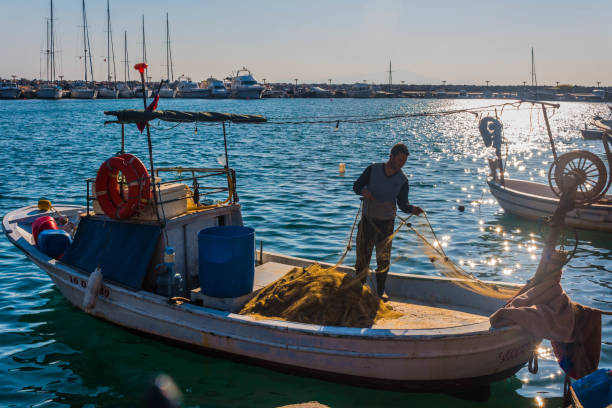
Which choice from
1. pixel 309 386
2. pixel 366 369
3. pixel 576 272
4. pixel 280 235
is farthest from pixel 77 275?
pixel 576 272

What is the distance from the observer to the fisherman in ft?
25.5

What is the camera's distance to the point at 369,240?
8125 millimetres

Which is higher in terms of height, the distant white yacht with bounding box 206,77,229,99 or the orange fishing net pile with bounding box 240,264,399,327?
the distant white yacht with bounding box 206,77,229,99

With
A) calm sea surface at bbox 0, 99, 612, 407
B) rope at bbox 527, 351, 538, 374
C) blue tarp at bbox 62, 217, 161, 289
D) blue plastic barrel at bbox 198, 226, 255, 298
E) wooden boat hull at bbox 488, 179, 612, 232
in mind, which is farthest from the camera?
wooden boat hull at bbox 488, 179, 612, 232

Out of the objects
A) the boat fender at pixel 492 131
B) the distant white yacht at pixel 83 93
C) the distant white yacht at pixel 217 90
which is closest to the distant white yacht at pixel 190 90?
the distant white yacht at pixel 217 90

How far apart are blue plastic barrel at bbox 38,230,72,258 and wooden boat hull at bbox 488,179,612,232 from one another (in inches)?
461

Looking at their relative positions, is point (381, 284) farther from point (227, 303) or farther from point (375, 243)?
point (227, 303)

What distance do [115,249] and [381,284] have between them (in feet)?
13.9

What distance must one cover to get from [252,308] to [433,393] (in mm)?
2666

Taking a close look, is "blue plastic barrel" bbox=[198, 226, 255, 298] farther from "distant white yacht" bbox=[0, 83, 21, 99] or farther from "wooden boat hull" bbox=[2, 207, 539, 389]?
"distant white yacht" bbox=[0, 83, 21, 99]

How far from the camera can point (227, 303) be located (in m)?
7.57

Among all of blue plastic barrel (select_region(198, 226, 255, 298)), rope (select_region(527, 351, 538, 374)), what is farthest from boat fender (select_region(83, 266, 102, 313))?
rope (select_region(527, 351, 538, 374))

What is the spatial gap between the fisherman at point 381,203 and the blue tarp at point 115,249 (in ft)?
10.2

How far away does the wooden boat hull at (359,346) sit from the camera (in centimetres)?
655
